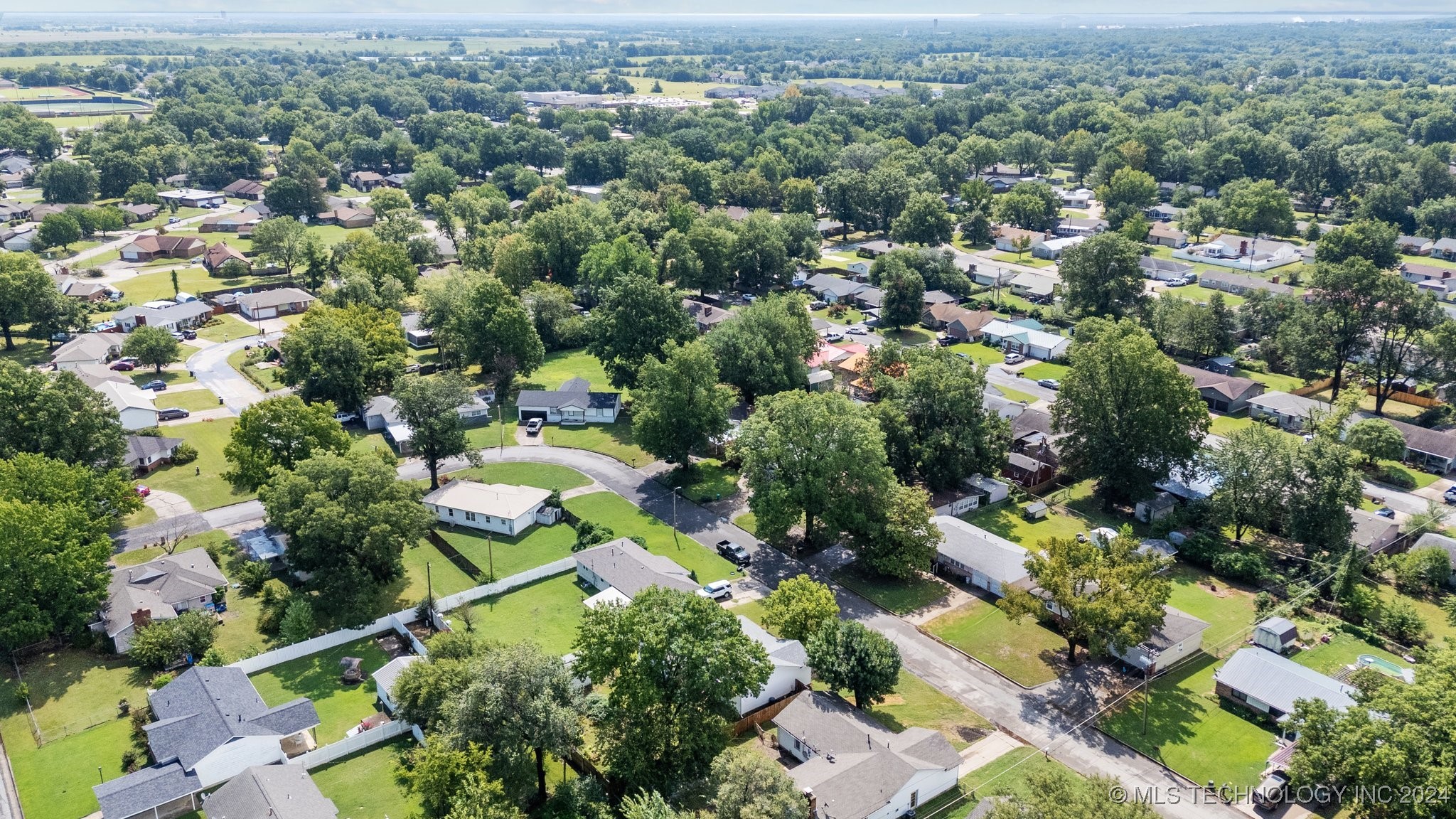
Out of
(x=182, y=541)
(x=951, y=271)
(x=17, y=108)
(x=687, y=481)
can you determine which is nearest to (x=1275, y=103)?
(x=951, y=271)

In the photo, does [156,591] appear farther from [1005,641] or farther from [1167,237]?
[1167,237]

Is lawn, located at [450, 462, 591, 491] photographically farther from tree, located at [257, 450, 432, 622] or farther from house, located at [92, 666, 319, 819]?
house, located at [92, 666, 319, 819]

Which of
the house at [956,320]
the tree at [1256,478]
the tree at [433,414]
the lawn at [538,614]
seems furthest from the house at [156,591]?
the house at [956,320]

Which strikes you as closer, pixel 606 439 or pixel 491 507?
pixel 491 507

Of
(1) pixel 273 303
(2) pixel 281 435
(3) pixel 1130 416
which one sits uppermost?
(3) pixel 1130 416

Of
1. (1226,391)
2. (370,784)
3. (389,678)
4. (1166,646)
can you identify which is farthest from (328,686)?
(1226,391)

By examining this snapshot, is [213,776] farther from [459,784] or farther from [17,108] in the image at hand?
[17,108]
